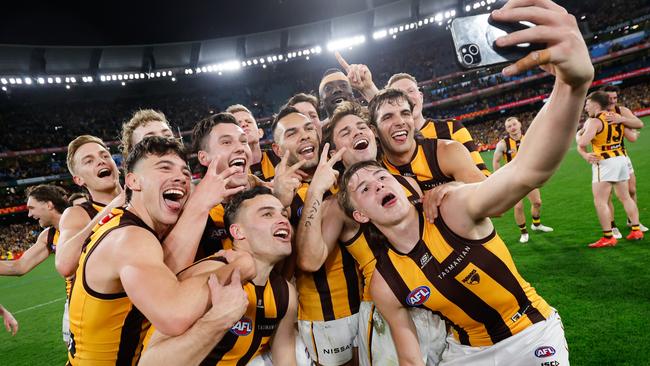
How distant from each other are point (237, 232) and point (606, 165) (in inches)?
270

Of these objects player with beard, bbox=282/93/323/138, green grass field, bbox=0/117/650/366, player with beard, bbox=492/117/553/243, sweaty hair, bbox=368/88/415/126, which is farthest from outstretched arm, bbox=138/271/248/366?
player with beard, bbox=492/117/553/243

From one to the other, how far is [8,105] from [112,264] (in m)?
37.4

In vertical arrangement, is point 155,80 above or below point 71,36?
below

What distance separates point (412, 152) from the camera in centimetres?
352

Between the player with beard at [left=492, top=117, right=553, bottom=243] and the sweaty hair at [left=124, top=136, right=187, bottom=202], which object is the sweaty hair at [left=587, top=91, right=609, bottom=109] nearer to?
the player with beard at [left=492, top=117, right=553, bottom=243]

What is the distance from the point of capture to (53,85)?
29375mm

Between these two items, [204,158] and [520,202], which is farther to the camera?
[520,202]

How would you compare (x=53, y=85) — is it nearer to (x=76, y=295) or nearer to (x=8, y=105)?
(x=8, y=105)

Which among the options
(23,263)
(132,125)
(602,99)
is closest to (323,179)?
(132,125)

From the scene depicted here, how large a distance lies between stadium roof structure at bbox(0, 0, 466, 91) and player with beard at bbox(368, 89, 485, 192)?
26812 mm

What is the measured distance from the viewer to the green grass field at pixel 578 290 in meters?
3.72

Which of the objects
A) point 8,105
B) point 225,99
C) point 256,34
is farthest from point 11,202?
point 256,34

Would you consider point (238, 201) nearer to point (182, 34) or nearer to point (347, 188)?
point (347, 188)

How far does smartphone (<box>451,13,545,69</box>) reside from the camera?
1199 millimetres
